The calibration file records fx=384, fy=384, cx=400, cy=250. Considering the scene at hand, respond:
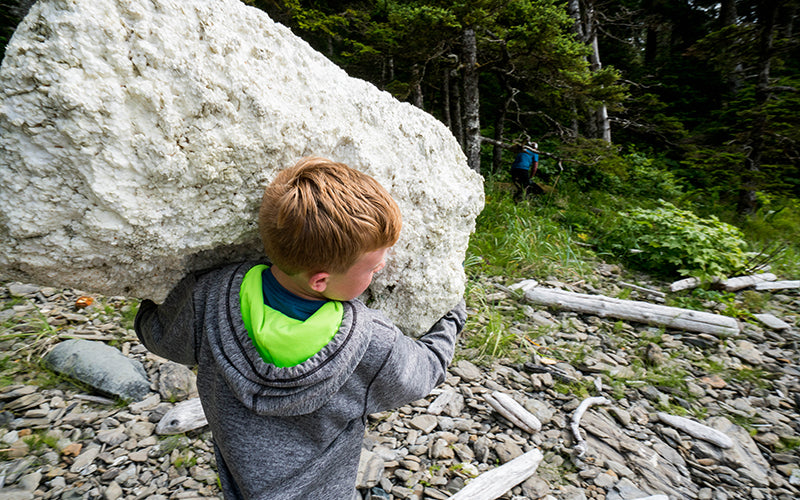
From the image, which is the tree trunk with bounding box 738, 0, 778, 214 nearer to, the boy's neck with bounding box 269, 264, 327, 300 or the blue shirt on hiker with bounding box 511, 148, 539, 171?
the blue shirt on hiker with bounding box 511, 148, 539, 171

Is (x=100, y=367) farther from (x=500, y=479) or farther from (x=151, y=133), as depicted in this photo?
(x=500, y=479)

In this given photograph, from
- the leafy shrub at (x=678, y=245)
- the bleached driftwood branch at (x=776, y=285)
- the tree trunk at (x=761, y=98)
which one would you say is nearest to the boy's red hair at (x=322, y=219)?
the leafy shrub at (x=678, y=245)

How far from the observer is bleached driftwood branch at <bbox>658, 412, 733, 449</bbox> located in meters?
2.88

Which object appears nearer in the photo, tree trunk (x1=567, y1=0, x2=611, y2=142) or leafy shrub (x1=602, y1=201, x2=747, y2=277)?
leafy shrub (x1=602, y1=201, x2=747, y2=277)

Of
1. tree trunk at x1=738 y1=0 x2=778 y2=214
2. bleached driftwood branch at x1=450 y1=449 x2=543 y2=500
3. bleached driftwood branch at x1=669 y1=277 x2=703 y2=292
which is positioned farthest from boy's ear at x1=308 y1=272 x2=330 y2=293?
tree trunk at x1=738 y1=0 x2=778 y2=214

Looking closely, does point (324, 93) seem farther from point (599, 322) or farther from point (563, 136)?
point (563, 136)

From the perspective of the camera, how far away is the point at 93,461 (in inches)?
88.1

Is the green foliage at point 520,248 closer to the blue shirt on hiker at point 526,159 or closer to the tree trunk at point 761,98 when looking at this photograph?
the blue shirt on hiker at point 526,159

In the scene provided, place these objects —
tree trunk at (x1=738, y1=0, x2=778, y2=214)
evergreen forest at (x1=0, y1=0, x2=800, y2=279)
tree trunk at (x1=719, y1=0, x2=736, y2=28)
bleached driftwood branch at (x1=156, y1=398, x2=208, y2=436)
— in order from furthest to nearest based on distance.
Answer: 1. tree trunk at (x1=719, y1=0, x2=736, y2=28)
2. tree trunk at (x1=738, y1=0, x2=778, y2=214)
3. evergreen forest at (x1=0, y1=0, x2=800, y2=279)
4. bleached driftwood branch at (x1=156, y1=398, x2=208, y2=436)

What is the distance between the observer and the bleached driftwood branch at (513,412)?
2.78 meters

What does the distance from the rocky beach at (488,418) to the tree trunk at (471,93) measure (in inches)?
135

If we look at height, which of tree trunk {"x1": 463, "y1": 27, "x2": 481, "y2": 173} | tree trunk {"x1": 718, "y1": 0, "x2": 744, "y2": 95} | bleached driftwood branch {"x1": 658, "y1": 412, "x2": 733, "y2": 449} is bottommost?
bleached driftwood branch {"x1": 658, "y1": 412, "x2": 733, "y2": 449}

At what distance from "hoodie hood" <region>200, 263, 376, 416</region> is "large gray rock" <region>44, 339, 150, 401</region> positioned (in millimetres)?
2187

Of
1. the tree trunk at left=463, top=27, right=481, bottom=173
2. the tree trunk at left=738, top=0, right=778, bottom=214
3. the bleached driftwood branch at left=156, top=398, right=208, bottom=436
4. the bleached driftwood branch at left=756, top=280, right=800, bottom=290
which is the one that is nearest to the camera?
the bleached driftwood branch at left=156, top=398, right=208, bottom=436
